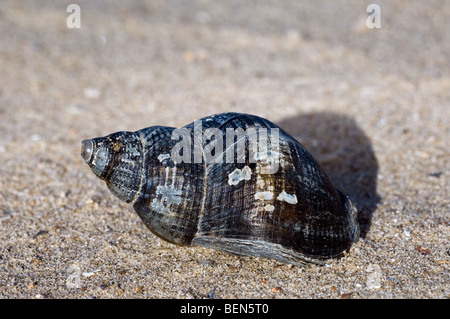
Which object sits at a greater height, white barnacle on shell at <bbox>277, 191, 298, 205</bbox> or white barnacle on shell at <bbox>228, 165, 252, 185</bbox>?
white barnacle on shell at <bbox>228, 165, 252, 185</bbox>

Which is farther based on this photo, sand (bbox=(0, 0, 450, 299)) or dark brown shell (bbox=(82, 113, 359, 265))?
sand (bbox=(0, 0, 450, 299))

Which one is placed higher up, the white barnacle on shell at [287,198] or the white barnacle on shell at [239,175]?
the white barnacle on shell at [239,175]

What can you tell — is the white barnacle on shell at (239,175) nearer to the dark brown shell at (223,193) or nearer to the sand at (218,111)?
the dark brown shell at (223,193)

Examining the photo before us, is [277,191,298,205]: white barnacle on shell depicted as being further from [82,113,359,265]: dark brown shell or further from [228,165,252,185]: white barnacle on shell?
[228,165,252,185]: white barnacle on shell

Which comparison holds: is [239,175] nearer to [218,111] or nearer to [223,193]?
[223,193]

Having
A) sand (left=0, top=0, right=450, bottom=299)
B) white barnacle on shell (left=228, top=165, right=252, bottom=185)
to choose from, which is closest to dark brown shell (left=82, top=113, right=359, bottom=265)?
white barnacle on shell (left=228, top=165, right=252, bottom=185)

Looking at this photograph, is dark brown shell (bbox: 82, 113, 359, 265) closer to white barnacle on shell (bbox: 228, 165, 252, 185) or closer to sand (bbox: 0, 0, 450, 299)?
white barnacle on shell (bbox: 228, 165, 252, 185)

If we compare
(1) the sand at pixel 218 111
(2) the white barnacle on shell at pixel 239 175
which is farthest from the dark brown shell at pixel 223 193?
(1) the sand at pixel 218 111
